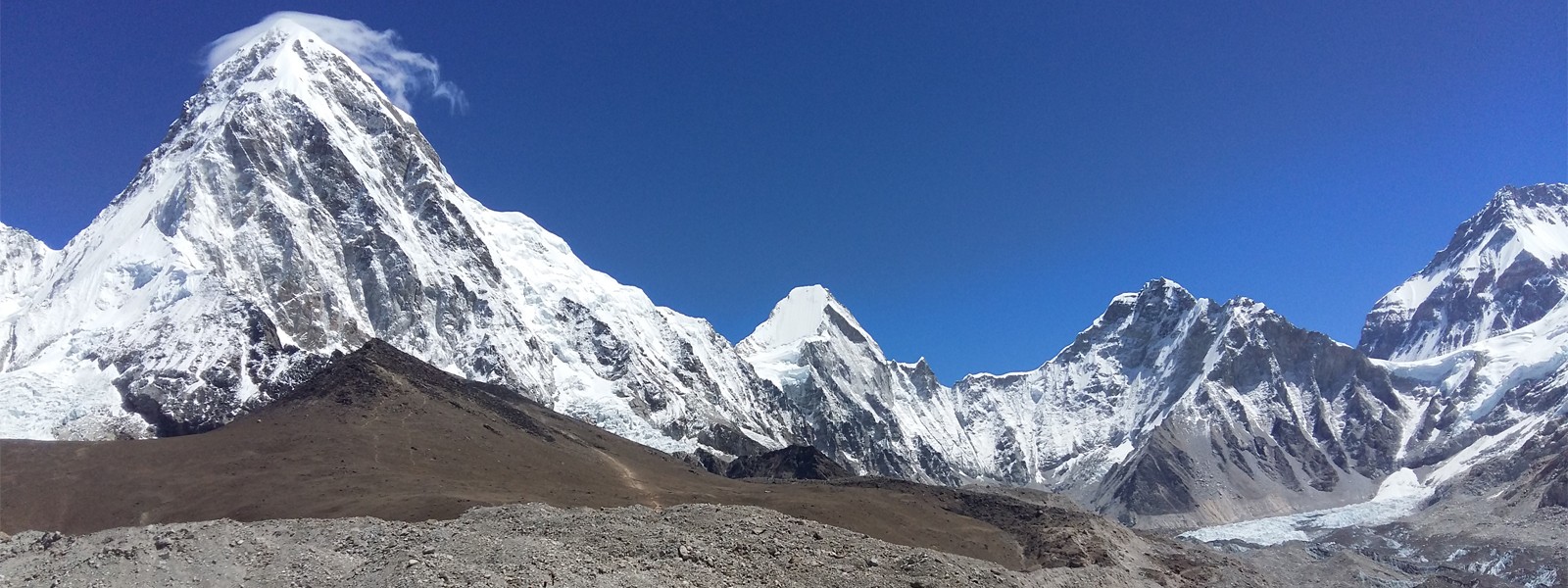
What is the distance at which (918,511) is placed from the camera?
392ft

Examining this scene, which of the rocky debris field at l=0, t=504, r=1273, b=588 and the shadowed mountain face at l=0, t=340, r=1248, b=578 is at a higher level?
the shadowed mountain face at l=0, t=340, r=1248, b=578

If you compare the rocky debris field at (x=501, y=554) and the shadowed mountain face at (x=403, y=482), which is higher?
the shadowed mountain face at (x=403, y=482)

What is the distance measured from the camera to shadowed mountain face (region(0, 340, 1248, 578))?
97.7m

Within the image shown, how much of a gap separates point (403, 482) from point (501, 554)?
42.4 meters

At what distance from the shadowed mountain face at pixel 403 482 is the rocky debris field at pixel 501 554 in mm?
11326

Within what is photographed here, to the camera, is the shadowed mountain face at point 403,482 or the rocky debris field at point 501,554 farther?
the shadowed mountain face at point 403,482

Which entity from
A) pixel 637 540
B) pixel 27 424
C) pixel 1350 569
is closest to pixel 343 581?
pixel 637 540

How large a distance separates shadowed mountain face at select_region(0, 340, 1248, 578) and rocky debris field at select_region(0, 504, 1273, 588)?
11326 millimetres

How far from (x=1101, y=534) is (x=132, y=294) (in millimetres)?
153033

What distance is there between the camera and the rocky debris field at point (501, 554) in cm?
6353

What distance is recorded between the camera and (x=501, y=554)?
6456 cm

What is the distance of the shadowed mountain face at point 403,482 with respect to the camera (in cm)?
9769

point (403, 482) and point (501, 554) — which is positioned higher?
point (403, 482)

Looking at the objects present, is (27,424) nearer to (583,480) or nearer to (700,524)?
(583,480)
